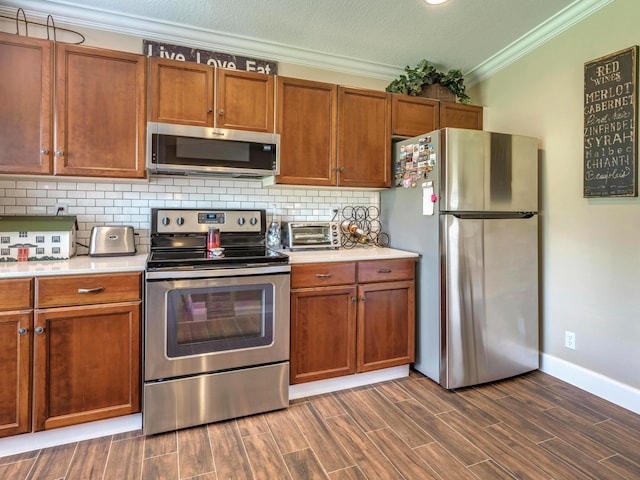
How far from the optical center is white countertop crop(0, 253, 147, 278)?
1.75m

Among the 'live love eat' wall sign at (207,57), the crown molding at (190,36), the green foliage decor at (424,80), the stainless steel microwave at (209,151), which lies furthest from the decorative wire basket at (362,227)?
the 'live love eat' wall sign at (207,57)

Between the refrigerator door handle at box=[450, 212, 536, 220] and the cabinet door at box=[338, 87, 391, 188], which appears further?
the cabinet door at box=[338, 87, 391, 188]

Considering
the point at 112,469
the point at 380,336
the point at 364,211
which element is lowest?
the point at 112,469

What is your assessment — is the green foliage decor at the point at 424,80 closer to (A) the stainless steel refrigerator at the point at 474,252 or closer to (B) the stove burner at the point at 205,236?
(A) the stainless steel refrigerator at the point at 474,252

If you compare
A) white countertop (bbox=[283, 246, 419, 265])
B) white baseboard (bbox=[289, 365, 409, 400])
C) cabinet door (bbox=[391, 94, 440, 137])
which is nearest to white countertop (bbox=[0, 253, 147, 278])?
white countertop (bbox=[283, 246, 419, 265])

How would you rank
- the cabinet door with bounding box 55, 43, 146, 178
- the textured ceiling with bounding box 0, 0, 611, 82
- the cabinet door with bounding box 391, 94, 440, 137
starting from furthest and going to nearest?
the cabinet door with bounding box 391, 94, 440, 137 → the textured ceiling with bounding box 0, 0, 611, 82 → the cabinet door with bounding box 55, 43, 146, 178

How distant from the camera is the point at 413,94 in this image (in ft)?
9.77

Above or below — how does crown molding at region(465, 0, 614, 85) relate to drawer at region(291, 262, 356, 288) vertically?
above

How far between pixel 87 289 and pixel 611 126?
3105 millimetres

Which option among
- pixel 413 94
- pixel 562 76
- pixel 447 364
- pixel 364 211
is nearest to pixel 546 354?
pixel 447 364

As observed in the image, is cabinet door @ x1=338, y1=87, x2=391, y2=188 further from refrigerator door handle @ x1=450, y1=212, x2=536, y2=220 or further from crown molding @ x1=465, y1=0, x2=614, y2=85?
crown molding @ x1=465, y1=0, x2=614, y2=85

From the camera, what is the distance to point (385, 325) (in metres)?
2.57

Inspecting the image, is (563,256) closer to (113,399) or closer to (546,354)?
(546,354)

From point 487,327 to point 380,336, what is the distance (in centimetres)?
72
